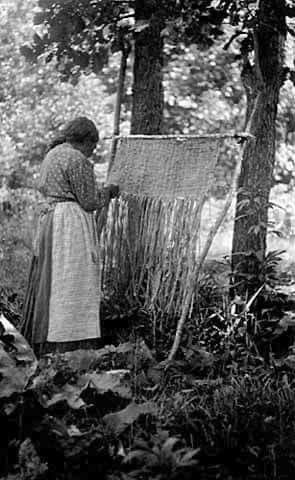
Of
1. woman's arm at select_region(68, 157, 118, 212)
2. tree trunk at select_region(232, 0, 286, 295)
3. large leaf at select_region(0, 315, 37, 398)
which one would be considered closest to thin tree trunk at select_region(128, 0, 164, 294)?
tree trunk at select_region(232, 0, 286, 295)

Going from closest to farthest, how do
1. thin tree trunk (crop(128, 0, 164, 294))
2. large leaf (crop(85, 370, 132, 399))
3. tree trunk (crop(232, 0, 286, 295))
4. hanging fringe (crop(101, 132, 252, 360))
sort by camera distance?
large leaf (crop(85, 370, 132, 399)) < hanging fringe (crop(101, 132, 252, 360)) < tree trunk (crop(232, 0, 286, 295)) < thin tree trunk (crop(128, 0, 164, 294))

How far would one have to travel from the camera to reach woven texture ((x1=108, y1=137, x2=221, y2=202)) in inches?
164

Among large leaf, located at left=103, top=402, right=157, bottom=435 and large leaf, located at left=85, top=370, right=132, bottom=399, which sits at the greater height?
large leaf, located at left=85, top=370, right=132, bottom=399

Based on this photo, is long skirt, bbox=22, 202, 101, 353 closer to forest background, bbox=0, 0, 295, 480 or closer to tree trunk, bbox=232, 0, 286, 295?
forest background, bbox=0, 0, 295, 480

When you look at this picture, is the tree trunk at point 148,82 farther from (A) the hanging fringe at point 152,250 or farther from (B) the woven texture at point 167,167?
(A) the hanging fringe at point 152,250

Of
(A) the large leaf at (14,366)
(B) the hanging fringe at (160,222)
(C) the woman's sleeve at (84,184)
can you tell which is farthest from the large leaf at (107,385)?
(C) the woman's sleeve at (84,184)

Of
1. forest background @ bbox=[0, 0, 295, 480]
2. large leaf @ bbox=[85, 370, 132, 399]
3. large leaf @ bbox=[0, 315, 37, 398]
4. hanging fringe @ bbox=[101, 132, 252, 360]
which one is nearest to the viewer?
forest background @ bbox=[0, 0, 295, 480]

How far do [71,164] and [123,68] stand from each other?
128 cm

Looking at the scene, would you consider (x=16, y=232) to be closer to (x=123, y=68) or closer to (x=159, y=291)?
(x=123, y=68)

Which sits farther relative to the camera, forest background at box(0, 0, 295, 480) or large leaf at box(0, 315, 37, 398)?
large leaf at box(0, 315, 37, 398)

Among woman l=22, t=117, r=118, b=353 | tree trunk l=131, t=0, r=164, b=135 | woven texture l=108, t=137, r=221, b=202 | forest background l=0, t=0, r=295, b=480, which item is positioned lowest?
forest background l=0, t=0, r=295, b=480

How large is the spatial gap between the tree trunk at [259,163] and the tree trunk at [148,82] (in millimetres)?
624

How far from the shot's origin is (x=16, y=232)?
757 cm

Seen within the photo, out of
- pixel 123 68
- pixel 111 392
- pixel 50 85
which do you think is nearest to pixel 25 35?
pixel 50 85
